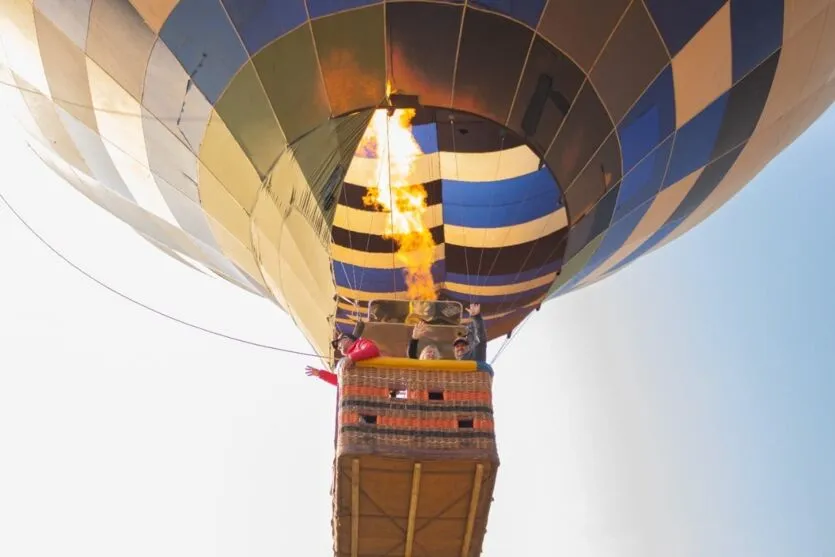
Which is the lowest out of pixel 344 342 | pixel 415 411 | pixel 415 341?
pixel 415 411

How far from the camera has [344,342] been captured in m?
4.77

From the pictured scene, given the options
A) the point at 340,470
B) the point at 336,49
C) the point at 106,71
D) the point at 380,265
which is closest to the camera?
the point at 340,470

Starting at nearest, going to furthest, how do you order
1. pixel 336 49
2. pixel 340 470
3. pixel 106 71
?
pixel 340 470 → pixel 336 49 → pixel 106 71

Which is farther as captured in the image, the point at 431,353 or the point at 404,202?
A: the point at 404,202

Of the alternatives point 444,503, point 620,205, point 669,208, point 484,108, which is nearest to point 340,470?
point 444,503

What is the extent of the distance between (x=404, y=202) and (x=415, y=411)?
1.93 metres

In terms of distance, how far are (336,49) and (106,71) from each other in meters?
1.24

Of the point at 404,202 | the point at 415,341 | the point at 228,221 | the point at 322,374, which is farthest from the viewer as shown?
the point at 404,202

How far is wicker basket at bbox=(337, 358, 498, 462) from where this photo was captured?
4.35 metres

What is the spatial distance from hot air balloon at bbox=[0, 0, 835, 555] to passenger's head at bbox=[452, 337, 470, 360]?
23 cm

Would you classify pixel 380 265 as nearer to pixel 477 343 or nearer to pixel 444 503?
pixel 477 343

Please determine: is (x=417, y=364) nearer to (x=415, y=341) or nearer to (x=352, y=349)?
(x=352, y=349)

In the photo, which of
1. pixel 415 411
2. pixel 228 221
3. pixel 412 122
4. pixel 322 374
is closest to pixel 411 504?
pixel 415 411

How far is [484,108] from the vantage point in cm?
511
